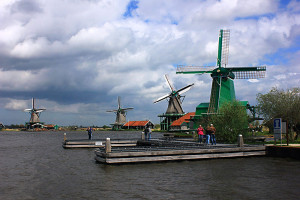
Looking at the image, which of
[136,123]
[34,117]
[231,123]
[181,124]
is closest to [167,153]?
[231,123]

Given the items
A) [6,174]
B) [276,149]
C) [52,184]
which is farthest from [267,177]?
[6,174]

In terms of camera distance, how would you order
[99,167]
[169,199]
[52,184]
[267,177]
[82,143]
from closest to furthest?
[169,199]
[52,184]
[267,177]
[99,167]
[82,143]

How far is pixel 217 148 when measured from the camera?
2577 centimetres

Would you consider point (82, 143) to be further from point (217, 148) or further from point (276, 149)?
point (276, 149)

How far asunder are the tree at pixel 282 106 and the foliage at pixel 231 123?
3494mm

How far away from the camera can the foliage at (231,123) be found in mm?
35156

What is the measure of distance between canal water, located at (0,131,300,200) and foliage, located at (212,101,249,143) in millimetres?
11949

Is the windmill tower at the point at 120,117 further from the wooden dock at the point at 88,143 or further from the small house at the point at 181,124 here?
the wooden dock at the point at 88,143

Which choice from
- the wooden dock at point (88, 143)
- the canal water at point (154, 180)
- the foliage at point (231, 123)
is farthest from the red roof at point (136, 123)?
the canal water at point (154, 180)

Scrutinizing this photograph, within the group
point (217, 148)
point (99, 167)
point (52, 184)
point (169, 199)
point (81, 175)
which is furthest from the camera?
point (217, 148)

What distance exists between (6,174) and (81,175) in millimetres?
5066

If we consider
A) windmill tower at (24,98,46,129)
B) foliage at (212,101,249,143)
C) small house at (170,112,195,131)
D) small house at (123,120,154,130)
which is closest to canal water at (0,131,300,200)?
foliage at (212,101,249,143)

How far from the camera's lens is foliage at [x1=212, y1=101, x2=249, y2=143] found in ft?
115

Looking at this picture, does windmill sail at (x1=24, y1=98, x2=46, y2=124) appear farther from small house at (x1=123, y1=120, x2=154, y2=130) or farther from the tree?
the tree
